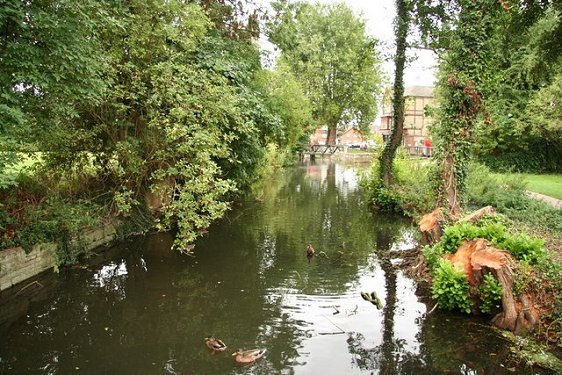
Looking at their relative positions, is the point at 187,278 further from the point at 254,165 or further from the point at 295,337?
the point at 254,165

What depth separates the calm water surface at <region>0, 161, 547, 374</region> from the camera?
582 centimetres

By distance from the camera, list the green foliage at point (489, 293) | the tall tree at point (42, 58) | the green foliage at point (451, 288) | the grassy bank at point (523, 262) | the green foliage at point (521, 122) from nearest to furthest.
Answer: the tall tree at point (42, 58) → the grassy bank at point (523, 262) → the green foliage at point (489, 293) → the green foliage at point (451, 288) → the green foliage at point (521, 122)

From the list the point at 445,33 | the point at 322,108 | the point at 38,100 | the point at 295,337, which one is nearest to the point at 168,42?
the point at 38,100

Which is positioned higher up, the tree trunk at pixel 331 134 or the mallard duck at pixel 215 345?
the tree trunk at pixel 331 134

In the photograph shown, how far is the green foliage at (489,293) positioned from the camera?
6766 mm

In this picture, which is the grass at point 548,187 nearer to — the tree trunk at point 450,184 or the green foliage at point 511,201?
the green foliage at point 511,201

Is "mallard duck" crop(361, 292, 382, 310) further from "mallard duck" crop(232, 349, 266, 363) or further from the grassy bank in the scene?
"mallard duck" crop(232, 349, 266, 363)

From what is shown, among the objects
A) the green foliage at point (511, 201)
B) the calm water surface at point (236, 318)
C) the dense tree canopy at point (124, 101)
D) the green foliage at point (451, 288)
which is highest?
the dense tree canopy at point (124, 101)

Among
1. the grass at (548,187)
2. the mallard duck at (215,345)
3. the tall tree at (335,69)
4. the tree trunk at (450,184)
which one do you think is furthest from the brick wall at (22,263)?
the tall tree at (335,69)

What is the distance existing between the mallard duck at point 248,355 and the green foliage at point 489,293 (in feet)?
12.5

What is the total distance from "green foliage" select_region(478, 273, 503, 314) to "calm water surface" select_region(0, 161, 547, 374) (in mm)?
324

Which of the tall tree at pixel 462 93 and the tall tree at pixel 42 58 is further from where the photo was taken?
the tall tree at pixel 462 93

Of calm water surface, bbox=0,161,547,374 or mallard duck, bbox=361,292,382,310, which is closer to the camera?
calm water surface, bbox=0,161,547,374

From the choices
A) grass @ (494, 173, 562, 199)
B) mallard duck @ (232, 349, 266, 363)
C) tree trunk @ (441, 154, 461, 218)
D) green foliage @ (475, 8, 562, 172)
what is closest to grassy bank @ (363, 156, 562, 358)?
tree trunk @ (441, 154, 461, 218)
